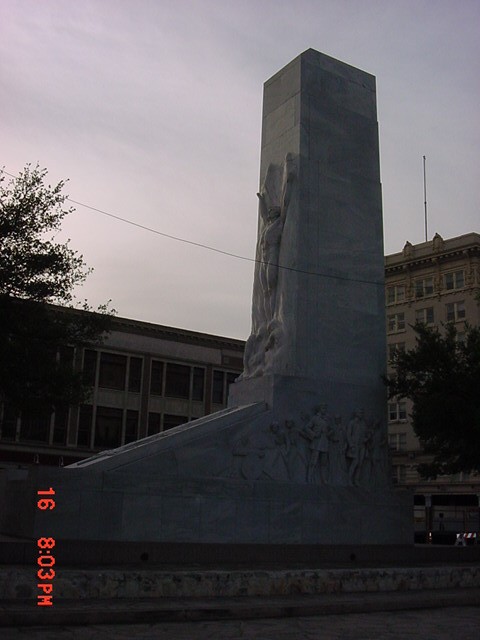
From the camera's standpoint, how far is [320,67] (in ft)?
91.1

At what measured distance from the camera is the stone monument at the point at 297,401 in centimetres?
1991

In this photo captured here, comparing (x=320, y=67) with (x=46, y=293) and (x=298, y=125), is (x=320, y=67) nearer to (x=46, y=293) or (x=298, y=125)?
(x=298, y=125)

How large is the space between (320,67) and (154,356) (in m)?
36.0

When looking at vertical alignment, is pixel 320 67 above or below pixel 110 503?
above

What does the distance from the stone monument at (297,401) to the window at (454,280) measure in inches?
1530

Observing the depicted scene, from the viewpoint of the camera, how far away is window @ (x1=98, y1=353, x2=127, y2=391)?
57.7m

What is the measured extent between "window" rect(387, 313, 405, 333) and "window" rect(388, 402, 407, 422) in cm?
695

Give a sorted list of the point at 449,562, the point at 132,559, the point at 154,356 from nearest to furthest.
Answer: the point at 132,559 → the point at 449,562 → the point at 154,356

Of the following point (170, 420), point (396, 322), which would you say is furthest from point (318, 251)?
point (396, 322)

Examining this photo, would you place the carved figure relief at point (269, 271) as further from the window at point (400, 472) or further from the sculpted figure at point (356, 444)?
the window at point (400, 472)

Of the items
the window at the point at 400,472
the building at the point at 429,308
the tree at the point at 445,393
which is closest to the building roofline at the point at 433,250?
the building at the point at 429,308

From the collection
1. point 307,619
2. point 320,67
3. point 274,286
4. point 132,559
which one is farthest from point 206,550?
point 320,67

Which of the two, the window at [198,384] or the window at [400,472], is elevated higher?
the window at [198,384]

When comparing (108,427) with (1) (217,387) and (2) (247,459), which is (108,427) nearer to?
(1) (217,387)
